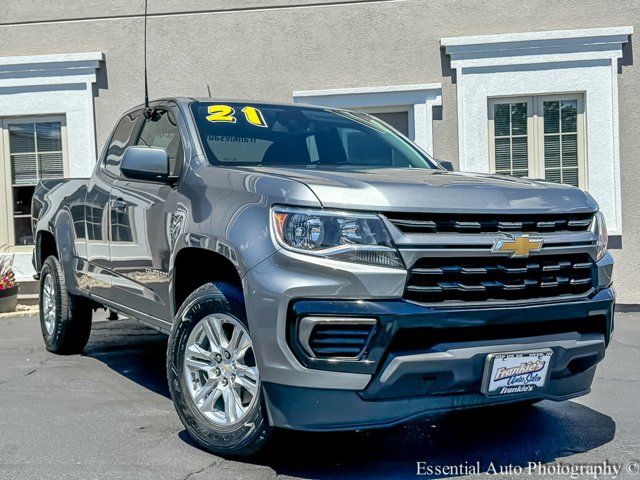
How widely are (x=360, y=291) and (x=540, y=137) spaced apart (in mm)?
6843

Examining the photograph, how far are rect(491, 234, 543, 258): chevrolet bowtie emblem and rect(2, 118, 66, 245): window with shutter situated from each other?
7.80 meters

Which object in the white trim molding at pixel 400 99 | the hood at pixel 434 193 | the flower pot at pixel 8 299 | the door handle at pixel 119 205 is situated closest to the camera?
the hood at pixel 434 193

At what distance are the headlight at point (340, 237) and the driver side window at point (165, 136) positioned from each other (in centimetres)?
130

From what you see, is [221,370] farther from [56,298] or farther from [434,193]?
[56,298]

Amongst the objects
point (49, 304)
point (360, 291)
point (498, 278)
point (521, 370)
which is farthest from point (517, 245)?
point (49, 304)

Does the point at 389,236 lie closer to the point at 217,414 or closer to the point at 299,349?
the point at 299,349

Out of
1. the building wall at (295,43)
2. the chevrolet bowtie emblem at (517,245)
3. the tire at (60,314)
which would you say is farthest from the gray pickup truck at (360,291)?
the building wall at (295,43)

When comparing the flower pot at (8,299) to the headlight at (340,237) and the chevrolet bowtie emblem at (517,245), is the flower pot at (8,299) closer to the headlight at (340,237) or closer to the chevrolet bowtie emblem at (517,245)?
the headlight at (340,237)

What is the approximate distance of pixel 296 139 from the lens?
16.2 feet

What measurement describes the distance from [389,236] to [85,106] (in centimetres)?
747

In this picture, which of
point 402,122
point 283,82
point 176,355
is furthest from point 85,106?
point 176,355

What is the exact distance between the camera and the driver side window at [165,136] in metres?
4.66

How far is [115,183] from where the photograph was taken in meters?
5.36

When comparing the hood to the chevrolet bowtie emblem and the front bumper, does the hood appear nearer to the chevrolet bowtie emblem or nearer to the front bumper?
the chevrolet bowtie emblem
